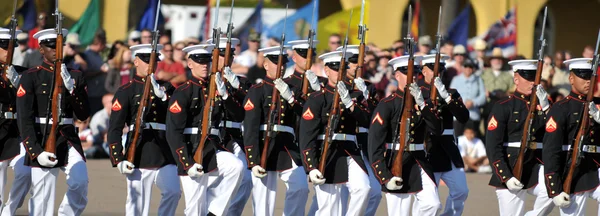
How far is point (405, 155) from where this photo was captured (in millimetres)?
11266

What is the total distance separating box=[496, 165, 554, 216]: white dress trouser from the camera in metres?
11.2

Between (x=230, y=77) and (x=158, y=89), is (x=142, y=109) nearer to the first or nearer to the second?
(x=158, y=89)

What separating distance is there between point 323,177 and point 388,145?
0.58 m

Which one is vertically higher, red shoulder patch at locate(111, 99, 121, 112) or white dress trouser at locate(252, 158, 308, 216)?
red shoulder patch at locate(111, 99, 121, 112)

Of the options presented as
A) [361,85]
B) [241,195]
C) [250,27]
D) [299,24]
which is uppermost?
[299,24]

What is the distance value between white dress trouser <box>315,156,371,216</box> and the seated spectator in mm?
6228

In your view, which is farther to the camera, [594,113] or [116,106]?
[116,106]

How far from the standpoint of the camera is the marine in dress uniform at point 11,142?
11586 mm

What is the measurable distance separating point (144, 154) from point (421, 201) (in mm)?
2245

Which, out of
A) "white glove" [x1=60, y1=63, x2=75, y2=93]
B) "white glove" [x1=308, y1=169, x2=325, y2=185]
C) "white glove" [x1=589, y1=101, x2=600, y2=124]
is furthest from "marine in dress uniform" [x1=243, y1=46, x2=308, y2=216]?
"white glove" [x1=589, y1=101, x2=600, y2=124]

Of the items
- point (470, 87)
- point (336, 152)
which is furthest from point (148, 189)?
point (470, 87)

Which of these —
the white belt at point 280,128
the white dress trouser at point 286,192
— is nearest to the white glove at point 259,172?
the white dress trouser at point 286,192

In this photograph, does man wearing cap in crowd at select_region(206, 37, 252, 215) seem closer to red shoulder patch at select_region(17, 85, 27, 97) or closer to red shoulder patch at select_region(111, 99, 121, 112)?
red shoulder patch at select_region(111, 99, 121, 112)

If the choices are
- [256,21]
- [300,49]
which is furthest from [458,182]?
[256,21]
